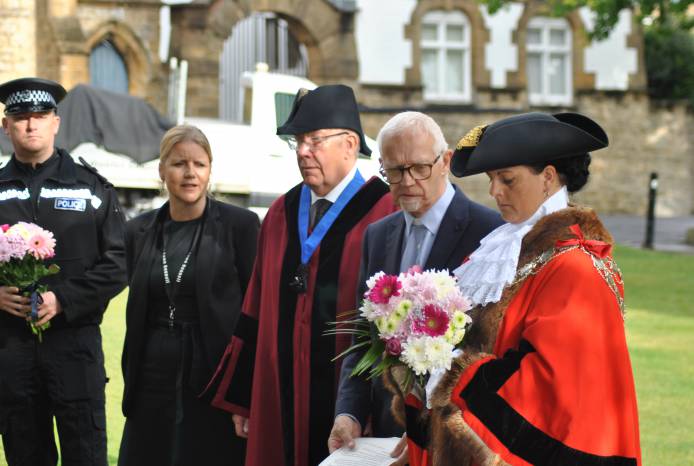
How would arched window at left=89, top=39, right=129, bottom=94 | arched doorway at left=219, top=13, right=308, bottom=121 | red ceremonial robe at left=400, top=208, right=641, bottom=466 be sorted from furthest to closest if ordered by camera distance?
arched doorway at left=219, top=13, right=308, bottom=121 → arched window at left=89, top=39, right=129, bottom=94 → red ceremonial robe at left=400, top=208, right=641, bottom=466

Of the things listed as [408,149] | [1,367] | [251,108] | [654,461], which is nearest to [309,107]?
[408,149]

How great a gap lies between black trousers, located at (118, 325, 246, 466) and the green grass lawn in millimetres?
2289

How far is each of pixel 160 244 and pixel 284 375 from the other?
104cm

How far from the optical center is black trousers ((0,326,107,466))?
6.23 m

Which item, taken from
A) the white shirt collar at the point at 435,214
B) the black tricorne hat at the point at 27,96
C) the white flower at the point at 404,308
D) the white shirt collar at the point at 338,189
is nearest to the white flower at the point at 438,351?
the white flower at the point at 404,308

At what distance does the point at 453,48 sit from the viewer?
34.3 m

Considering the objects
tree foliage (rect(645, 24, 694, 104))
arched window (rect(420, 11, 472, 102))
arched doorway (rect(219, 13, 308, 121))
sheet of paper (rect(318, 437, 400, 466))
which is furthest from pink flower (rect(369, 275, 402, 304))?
tree foliage (rect(645, 24, 694, 104))

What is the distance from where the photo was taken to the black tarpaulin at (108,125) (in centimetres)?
1861

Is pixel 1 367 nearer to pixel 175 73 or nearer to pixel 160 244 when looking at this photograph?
pixel 160 244

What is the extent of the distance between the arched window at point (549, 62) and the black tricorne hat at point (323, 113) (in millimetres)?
29779

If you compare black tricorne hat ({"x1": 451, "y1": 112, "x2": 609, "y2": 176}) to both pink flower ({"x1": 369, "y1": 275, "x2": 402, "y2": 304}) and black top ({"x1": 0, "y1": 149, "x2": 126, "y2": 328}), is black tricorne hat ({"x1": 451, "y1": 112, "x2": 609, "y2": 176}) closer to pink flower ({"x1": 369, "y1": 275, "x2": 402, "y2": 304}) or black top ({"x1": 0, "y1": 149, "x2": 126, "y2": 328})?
pink flower ({"x1": 369, "y1": 275, "x2": 402, "y2": 304})

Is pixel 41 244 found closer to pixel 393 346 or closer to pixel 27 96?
pixel 27 96

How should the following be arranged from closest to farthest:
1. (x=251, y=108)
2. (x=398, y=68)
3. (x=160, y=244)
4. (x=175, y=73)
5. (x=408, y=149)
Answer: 1. (x=408, y=149)
2. (x=160, y=244)
3. (x=251, y=108)
4. (x=175, y=73)
5. (x=398, y=68)

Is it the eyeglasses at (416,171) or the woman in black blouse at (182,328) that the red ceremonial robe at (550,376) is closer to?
the eyeglasses at (416,171)
